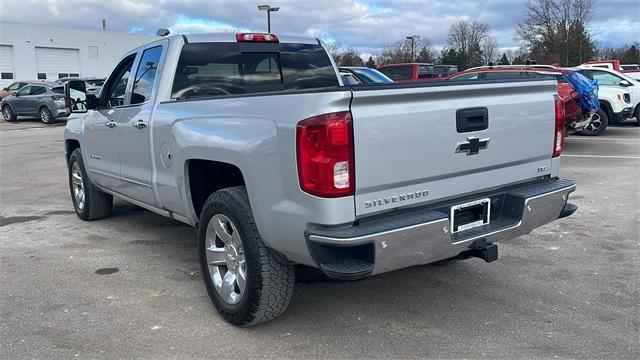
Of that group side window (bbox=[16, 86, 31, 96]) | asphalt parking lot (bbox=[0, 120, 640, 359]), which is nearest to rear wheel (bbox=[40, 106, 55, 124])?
side window (bbox=[16, 86, 31, 96])

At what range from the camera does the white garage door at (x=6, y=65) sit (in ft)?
148

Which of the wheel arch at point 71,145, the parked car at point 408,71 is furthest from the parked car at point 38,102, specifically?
the wheel arch at point 71,145

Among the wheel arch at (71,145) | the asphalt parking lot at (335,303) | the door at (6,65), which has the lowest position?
the asphalt parking lot at (335,303)

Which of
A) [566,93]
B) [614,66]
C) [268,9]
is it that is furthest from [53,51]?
[566,93]

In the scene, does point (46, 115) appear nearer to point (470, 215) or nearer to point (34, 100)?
point (34, 100)

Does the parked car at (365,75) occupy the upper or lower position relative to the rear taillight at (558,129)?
upper

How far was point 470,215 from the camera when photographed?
363 centimetres

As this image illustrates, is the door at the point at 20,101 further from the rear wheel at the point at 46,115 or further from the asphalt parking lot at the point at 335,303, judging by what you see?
the asphalt parking lot at the point at 335,303

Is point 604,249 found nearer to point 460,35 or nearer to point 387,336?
point 387,336

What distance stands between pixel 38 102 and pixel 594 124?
1975cm

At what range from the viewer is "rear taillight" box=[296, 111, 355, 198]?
3.01m

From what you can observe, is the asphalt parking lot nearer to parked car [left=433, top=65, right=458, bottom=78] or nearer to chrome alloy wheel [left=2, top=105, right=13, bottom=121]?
parked car [left=433, top=65, right=458, bottom=78]

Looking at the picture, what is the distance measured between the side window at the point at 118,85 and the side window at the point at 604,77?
42.3 ft

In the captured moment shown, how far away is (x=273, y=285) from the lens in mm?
3539
